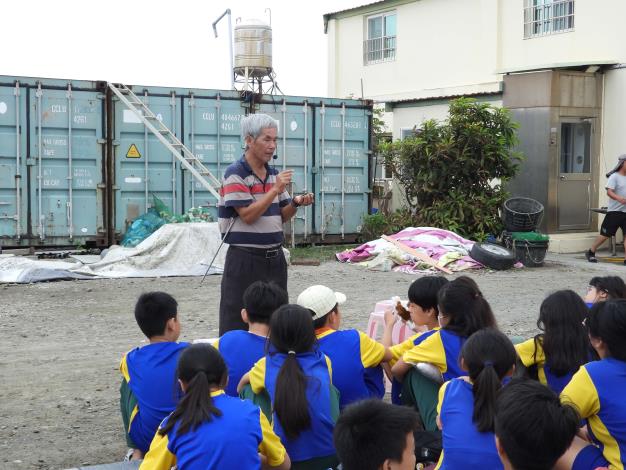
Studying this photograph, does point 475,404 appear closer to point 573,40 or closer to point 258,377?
point 258,377

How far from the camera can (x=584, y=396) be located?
342cm

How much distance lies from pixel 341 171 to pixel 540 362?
11.6 metres

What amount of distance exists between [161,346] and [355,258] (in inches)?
373

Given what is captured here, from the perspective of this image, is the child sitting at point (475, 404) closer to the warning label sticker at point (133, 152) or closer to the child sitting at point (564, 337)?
the child sitting at point (564, 337)

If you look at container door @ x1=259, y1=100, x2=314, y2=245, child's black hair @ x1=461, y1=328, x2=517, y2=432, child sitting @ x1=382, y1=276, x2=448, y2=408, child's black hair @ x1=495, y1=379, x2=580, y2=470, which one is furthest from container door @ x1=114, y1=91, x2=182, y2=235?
child's black hair @ x1=495, y1=379, x2=580, y2=470

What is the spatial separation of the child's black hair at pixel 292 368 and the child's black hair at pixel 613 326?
3.88ft

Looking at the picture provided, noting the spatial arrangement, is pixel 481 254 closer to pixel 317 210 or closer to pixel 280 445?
pixel 317 210

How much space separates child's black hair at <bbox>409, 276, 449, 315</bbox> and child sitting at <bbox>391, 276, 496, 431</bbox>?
305 mm

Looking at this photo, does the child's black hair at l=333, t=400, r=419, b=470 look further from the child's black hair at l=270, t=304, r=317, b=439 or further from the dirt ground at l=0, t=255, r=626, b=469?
the dirt ground at l=0, t=255, r=626, b=469

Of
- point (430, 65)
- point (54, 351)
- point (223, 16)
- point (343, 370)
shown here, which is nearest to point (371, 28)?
point (430, 65)

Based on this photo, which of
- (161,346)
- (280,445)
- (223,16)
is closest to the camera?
(280,445)

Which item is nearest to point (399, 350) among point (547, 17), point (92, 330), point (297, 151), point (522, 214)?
point (92, 330)

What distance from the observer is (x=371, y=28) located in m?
21.6

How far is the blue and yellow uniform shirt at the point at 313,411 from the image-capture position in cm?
371
